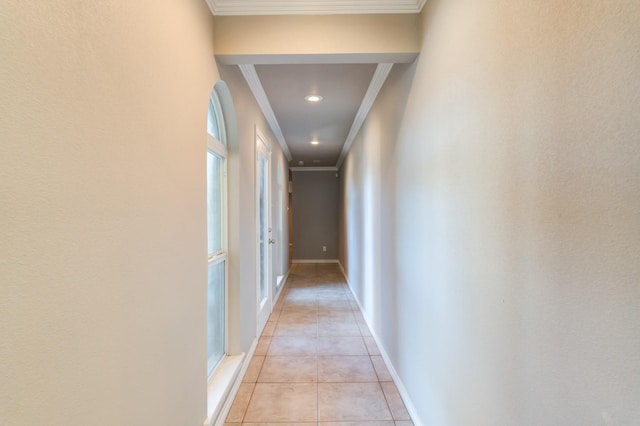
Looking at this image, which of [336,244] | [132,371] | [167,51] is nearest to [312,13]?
[167,51]

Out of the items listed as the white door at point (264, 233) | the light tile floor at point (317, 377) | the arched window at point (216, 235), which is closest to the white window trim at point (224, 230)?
the arched window at point (216, 235)

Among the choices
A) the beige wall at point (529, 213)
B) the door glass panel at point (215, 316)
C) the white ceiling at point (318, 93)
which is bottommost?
the door glass panel at point (215, 316)

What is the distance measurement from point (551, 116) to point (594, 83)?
12 cm

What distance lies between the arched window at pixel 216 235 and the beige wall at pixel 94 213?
0.72 m

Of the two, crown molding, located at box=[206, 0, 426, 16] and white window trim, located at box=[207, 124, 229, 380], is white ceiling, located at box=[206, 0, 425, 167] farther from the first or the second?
white window trim, located at box=[207, 124, 229, 380]

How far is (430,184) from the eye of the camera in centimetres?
165

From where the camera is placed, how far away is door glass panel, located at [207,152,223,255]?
216cm

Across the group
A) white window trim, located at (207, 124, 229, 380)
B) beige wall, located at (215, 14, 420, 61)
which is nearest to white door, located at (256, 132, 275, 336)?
white window trim, located at (207, 124, 229, 380)

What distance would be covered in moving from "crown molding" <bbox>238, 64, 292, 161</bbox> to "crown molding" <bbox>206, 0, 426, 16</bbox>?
606mm

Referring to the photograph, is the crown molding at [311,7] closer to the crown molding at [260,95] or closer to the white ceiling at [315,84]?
the white ceiling at [315,84]

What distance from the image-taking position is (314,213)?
822 cm

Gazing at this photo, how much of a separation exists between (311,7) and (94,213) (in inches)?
62.8

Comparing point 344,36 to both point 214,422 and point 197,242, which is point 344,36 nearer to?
point 197,242

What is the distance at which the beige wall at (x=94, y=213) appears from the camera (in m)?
0.63
